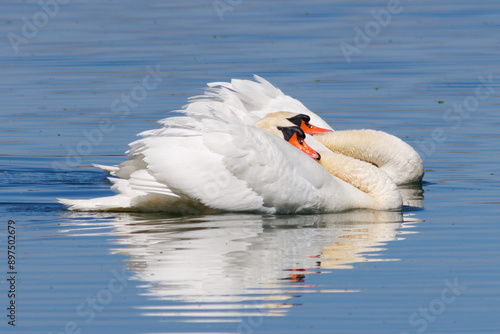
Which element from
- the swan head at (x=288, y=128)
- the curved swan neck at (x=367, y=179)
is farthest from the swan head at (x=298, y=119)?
the curved swan neck at (x=367, y=179)

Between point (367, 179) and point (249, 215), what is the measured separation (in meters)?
1.65

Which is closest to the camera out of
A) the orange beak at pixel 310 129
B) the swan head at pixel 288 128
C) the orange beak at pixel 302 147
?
the orange beak at pixel 302 147

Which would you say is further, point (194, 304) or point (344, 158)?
point (344, 158)

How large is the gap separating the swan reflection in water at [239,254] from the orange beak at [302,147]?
3.11 ft

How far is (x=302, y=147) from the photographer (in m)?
13.4

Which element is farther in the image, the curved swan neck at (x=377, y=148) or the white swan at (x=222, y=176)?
the curved swan neck at (x=377, y=148)

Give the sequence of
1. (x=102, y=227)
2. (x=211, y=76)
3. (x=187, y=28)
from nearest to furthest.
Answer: (x=102, y=227), (x=211, y=76), (x=187, y=28)

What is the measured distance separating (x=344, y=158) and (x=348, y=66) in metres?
10.2

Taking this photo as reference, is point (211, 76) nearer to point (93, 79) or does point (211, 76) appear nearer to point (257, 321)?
point (93, 79)

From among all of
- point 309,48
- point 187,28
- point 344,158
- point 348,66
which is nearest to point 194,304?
point 344,158

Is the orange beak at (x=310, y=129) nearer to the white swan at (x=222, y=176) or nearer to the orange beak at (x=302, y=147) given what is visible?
the orange beak at (x=302, y=147)

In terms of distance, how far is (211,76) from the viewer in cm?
2181

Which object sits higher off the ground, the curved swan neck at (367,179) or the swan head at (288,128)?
the swan head at (288,128)

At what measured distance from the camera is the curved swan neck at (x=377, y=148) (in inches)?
591
